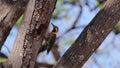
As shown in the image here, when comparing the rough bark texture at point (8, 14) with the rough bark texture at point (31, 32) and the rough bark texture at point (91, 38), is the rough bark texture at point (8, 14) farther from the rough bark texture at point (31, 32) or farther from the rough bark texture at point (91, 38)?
the rough bark texture at point (91, 38)

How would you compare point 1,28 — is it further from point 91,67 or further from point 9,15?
point 91,67

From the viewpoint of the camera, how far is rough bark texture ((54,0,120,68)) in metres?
1.95

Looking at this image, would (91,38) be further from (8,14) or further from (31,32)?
(8,14)

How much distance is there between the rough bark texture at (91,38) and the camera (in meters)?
1.95

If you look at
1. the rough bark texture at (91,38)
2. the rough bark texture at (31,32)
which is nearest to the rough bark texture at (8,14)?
the rough bark texture at (31,32)

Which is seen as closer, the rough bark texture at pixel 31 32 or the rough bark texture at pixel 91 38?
the rough bark texture at pixel 31 32

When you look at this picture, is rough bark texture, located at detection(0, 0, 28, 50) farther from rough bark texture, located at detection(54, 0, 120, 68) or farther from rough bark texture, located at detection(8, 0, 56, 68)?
rough bark texture, located at detection(54, 0, 120, 68)

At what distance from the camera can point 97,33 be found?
1.99 metres

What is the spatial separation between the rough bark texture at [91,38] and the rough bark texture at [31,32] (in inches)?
8.1

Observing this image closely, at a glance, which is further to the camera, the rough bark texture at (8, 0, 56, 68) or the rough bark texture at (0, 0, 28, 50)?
the rough bark texture at (0, 0, 28, 50)

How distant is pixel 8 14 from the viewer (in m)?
2.15

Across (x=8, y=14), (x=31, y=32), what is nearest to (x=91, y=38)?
(x=31, y=32)

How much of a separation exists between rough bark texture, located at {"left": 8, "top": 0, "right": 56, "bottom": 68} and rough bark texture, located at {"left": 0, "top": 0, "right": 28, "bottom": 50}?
10.8 inches

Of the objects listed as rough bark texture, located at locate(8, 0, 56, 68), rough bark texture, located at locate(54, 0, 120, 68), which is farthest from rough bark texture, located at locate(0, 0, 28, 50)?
rough bark texture, located at locate(54, 0, 120, 68)
